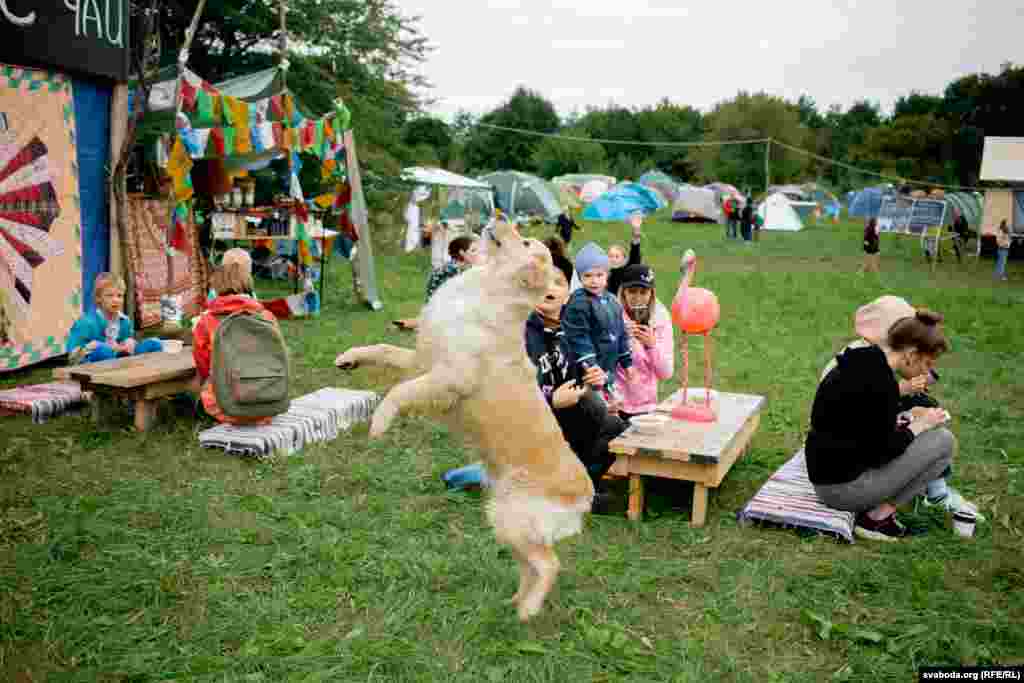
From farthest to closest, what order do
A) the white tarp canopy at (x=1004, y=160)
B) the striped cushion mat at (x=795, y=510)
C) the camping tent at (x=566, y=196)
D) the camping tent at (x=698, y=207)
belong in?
the camping tent at (x=698, y=207), the camping tent at (x=566, y=196), the white tarp canopy at (x=1004, y=160), the striped cushion mat at (x=795, y=510)

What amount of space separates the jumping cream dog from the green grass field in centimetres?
47

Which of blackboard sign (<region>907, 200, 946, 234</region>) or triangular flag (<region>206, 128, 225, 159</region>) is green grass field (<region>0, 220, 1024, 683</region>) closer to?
triangular flag (<region>206, 128, 225, 159</region>)

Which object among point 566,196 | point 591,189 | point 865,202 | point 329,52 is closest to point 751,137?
point 865,202

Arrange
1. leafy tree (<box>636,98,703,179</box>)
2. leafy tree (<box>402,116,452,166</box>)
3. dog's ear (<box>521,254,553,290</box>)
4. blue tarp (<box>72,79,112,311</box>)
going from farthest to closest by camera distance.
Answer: leafy tree (<box>636,98,703,179</box>) → leafy tree (<box>402,116,452,166</box>) → blue tarp (<box>72,79,112,311</box>) → dog's ear (<box>521,254,553,290</box>)

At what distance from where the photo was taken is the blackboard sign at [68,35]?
742cm

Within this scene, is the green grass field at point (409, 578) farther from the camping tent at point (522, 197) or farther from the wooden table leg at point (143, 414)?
the camping tent at point (522, 197)

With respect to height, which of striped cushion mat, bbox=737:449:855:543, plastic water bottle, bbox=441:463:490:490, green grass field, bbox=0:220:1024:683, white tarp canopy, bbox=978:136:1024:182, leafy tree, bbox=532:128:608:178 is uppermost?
leafy tree, bbox=532:128:608:178

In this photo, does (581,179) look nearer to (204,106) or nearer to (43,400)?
(204,106)

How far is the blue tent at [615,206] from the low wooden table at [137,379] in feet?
87.3

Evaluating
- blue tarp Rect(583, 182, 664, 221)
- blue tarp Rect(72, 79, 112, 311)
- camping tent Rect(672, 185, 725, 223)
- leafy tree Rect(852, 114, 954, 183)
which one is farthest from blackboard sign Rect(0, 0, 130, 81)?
leafy tree Rect(852, 114, 954, 183)

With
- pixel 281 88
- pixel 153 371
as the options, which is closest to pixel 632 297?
pixel 153 371

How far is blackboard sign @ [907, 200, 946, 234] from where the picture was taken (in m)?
24.8

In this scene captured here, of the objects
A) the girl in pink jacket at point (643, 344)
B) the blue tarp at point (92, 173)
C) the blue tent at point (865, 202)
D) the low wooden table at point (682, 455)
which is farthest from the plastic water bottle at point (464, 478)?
the blue tent at point (865, 202)

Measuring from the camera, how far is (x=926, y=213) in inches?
998
